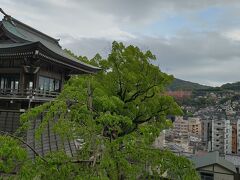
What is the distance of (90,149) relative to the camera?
5992 mm

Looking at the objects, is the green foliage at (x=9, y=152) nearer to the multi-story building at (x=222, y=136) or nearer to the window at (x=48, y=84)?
the window at (x=48, y=84)

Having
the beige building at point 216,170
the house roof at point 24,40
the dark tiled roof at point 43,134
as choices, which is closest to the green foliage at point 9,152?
the dark tiled roof at point 43,134

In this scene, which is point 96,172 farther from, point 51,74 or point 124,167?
point 51,74

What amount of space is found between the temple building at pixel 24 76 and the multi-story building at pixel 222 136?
58.3 metres

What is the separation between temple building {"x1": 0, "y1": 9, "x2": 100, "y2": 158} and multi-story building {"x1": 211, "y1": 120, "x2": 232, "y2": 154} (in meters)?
58.3

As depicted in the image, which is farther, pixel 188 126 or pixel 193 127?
pixel 188 126

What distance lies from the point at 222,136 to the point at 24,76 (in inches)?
2453

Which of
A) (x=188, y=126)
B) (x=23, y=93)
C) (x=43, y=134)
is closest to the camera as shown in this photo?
Result: (x=43, y=134)

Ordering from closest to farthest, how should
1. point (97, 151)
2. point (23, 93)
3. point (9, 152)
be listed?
point (9, 152) < point (97, 151) < point (23, 93)

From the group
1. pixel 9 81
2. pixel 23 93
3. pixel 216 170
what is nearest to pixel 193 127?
pixel 216 170

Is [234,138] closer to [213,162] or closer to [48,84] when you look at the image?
[213,162]

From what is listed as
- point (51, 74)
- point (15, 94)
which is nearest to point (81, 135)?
point (15, 94)

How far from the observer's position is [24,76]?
1362cm

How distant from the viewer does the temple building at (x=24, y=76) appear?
40.7 ft
